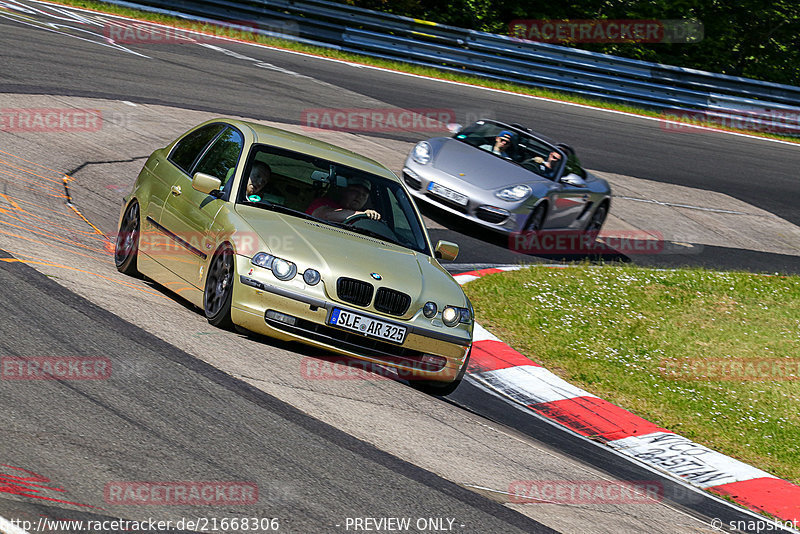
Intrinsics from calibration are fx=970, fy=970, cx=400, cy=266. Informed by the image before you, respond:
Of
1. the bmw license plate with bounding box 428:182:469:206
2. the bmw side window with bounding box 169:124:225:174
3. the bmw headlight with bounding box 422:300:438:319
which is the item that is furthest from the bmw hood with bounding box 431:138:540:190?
the bmw headlight with bounding box 422:300:438:319

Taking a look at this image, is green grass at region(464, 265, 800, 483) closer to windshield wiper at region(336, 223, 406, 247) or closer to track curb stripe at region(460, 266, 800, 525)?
track curb stripe at region(460, 266, 800, 525)

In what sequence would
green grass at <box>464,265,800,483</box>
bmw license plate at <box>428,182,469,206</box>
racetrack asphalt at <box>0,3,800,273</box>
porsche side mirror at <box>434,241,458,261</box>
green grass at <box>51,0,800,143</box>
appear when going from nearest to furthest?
porsche side mirror at <box>434,241,458,261</box> < green grass at <box>464,265,800,483</box> < bmw license plate at <box>428,182,469,206</box> < racetrack asphalt at <box>0,3,800,273</box> < green grass at <box>51,0,800,143</box>

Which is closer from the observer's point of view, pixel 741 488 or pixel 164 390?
pixel 164 390

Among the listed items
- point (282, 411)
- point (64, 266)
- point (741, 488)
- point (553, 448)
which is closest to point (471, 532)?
point (282, 411)

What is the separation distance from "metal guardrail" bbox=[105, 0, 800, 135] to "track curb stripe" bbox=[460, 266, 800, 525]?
15850 millimetres

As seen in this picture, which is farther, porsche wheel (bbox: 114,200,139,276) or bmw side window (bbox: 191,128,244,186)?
porsche wheel (bbox: 114,200,139,276)

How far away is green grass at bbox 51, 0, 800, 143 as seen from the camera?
22047mm

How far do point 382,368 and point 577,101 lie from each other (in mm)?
19160

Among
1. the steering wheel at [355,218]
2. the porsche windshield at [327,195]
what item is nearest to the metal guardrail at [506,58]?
the porsche windshield at [327,195]

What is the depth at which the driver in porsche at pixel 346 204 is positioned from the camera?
295 inches

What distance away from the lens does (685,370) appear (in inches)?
382

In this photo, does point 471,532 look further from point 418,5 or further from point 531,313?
point 418,5

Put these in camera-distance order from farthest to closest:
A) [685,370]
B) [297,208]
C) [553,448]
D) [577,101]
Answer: [577,101] < [685,370] < [297,208] < [553,448]

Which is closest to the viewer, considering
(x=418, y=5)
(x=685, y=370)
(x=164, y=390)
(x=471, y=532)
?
(x=471, y=532)
